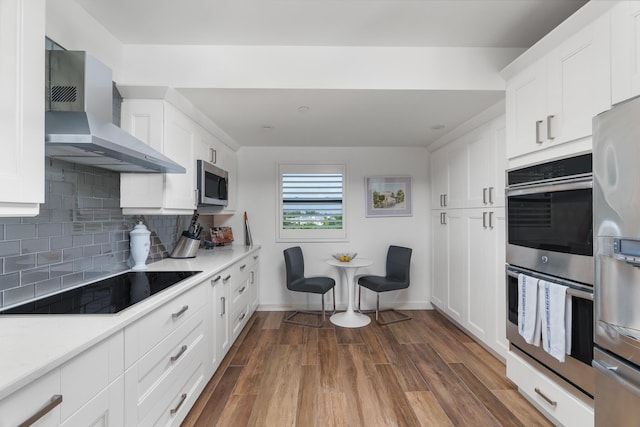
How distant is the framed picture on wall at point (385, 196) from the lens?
3.75m

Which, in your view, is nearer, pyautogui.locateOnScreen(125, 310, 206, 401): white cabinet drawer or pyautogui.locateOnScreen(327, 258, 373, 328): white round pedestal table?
pyautogui.locateOnScreen(125, 310, 206, 401): white cabinet drawer

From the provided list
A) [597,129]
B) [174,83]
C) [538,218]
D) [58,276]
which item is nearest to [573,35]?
[597,129]

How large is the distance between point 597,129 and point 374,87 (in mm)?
1225

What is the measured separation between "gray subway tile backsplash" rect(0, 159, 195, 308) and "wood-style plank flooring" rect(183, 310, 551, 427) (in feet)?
3.64

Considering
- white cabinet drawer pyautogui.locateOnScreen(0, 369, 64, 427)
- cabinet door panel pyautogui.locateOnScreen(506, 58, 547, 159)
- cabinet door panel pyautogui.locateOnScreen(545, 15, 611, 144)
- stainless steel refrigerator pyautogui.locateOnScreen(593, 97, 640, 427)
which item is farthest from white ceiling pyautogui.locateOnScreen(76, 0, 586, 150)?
white cabinet drawer pyautogui.locateOnScreen(0, 369, 64, 427)

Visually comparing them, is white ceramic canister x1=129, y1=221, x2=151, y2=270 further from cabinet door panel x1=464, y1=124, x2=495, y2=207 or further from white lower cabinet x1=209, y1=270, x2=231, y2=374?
cabinet door panel x1=464, y1=124, x2=495, y2=207

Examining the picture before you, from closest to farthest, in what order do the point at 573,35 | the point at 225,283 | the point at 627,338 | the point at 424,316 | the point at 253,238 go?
the point at 627,338, the point at 573,35, the point at 225,283, the point at 424,316, the point at 253,238

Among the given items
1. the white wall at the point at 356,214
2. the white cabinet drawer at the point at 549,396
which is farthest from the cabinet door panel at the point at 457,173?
the white cabinet drawer at the point at 549,396

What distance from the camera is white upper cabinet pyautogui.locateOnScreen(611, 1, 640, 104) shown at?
1.15 meters

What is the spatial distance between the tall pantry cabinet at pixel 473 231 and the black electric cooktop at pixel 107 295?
238 centimetres

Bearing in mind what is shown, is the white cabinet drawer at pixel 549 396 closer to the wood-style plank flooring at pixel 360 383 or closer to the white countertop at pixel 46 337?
the wood-style plank flooring at pixel 360 383

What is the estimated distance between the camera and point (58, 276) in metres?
1.52

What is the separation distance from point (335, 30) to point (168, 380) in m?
2.23

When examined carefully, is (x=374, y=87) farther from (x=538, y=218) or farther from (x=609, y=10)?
(x=538, y=218)
